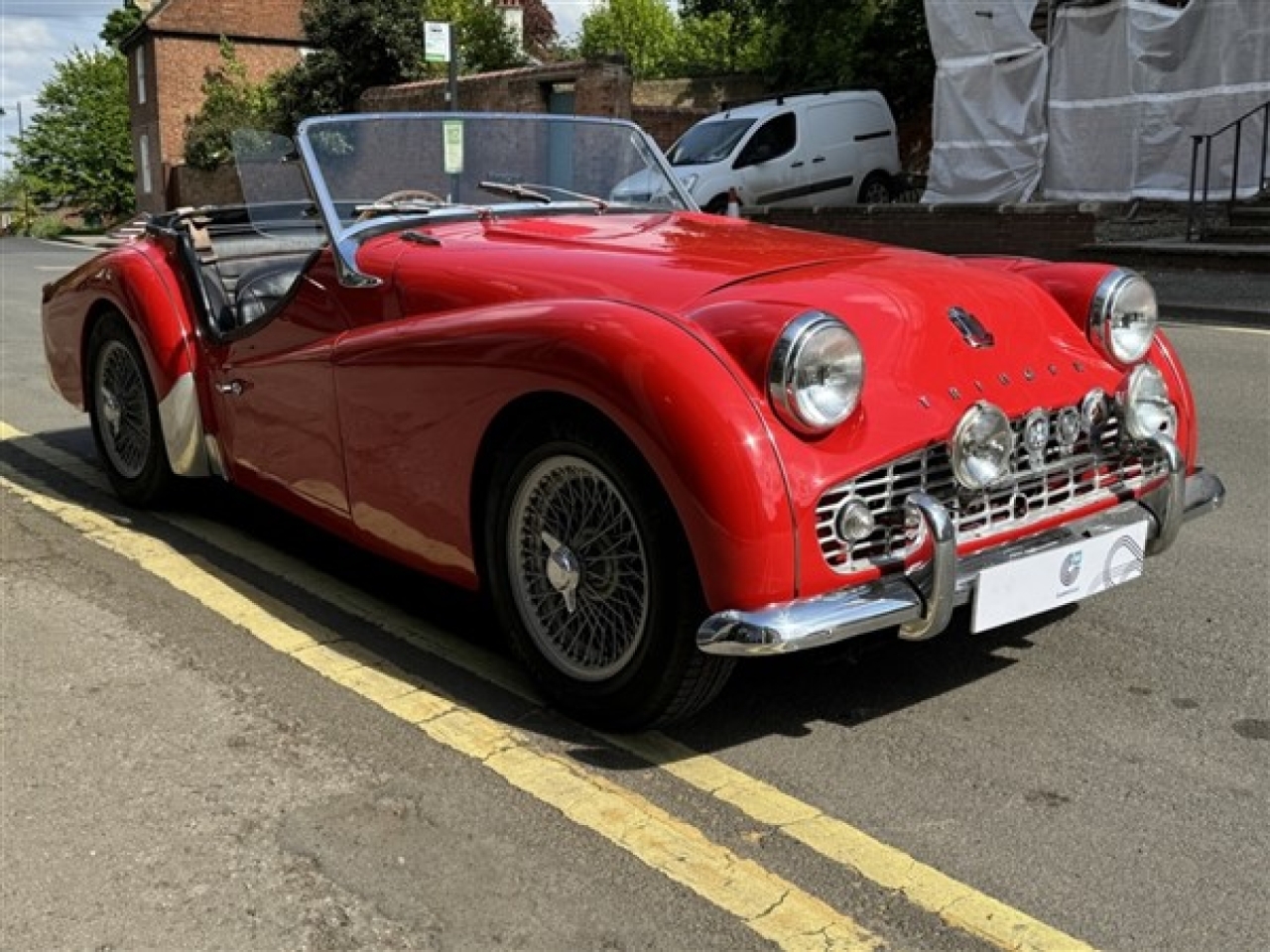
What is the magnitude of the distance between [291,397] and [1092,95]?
15.4m

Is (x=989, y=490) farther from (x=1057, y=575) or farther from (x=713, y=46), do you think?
(x=713, y=46)

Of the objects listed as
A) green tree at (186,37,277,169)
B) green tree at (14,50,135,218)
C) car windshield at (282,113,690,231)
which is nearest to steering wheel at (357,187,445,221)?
car windshield at (282,113,690,231)

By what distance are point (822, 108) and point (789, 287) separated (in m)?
16.6

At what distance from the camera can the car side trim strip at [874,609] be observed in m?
2.58

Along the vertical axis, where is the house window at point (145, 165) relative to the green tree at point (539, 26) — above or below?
below

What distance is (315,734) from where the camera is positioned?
122 inches

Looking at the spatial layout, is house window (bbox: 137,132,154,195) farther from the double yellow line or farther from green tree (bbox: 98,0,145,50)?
the double yellow line

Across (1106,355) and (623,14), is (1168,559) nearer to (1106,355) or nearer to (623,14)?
(1106,355)

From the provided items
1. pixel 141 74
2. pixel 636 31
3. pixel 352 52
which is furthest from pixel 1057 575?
pixel 636 31

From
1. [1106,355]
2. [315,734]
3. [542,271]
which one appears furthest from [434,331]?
[1106,355]

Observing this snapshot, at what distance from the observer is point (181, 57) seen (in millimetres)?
39125

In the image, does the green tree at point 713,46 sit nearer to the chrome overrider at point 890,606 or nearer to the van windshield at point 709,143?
the van windshield at point 709,143

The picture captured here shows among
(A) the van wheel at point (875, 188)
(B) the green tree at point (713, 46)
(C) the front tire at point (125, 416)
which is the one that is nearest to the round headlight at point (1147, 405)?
(C) the front tire at point (125, 416)

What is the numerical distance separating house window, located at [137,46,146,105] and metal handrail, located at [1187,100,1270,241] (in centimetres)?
3473
